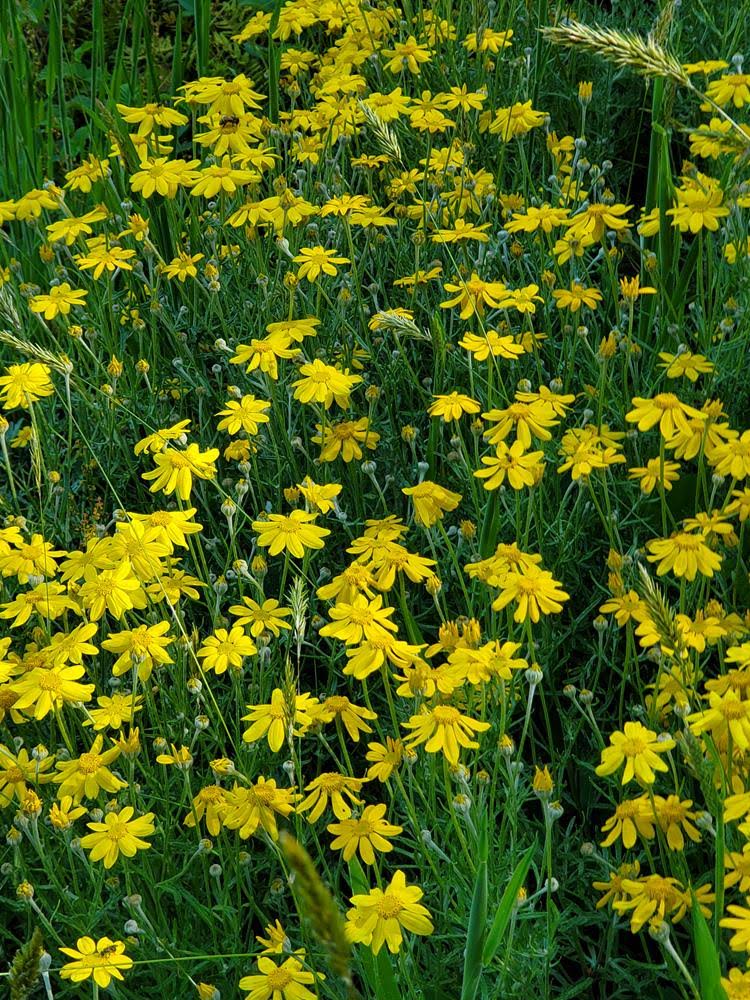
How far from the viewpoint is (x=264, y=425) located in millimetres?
2783

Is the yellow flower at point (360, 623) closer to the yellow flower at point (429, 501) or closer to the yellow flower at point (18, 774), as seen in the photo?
the yellow flower at point (429, 501)

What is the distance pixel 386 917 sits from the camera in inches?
61.1

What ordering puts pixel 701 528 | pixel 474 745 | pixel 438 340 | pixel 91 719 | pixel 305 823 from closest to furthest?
pixel 474 745 < pixel 91 719 < pixel 305 823 < pixel 701 528 < pixel 438 340

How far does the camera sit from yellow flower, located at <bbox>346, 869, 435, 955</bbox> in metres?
1.53

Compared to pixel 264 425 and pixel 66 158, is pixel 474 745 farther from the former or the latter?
pixel 66 158

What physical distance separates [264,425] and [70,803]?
117cm

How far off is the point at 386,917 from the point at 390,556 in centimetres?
60

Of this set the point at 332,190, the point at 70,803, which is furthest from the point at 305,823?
the point at 332,190

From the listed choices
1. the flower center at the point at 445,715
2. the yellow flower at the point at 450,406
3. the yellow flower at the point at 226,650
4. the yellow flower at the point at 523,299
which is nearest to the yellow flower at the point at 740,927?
the flower center at the point at 445,715

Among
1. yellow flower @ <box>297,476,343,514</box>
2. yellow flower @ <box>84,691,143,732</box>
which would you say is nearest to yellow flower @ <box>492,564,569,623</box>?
yellow flower @ <box>297,476,343,514</box>

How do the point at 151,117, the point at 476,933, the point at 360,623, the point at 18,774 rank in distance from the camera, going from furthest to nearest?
the point at 151,117
the point at 18,774
the point at 360,623
the point at 476,933

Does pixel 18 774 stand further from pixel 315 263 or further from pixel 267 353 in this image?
pixel 315 263

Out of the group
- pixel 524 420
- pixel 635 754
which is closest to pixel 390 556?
pixel 524 420

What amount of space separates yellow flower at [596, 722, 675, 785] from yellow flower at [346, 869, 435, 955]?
0.95 ft
